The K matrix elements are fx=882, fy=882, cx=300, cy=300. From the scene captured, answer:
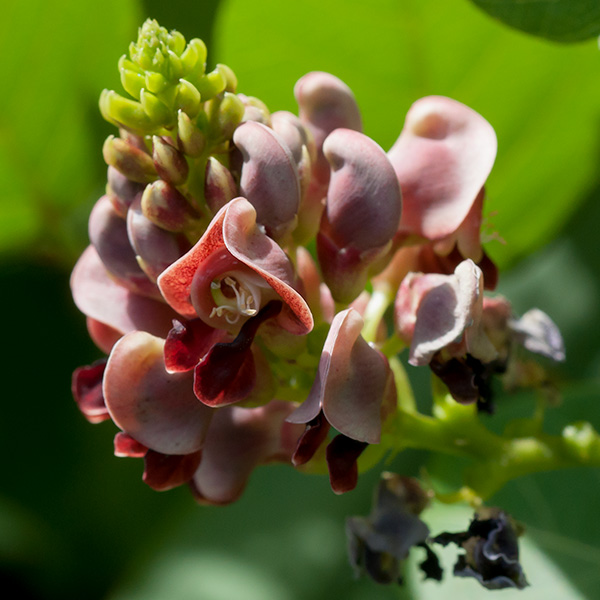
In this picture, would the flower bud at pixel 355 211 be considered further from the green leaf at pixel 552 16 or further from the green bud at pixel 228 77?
the green leaf at pixel 552 16

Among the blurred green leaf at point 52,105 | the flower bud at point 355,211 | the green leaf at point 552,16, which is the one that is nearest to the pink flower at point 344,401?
the flower bud at point 355,211

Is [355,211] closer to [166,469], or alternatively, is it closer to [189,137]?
[189,137]

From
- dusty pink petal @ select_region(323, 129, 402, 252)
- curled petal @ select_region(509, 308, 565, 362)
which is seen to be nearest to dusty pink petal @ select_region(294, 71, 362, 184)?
dusty pink petal @ select_region(323, 129, 402, 252)

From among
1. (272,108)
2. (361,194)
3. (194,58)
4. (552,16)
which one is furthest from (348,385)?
(272,108)

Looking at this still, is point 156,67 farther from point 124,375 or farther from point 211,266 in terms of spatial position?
point 124,375

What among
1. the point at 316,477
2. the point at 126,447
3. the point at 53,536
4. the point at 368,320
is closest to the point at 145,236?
the point at 126,447
